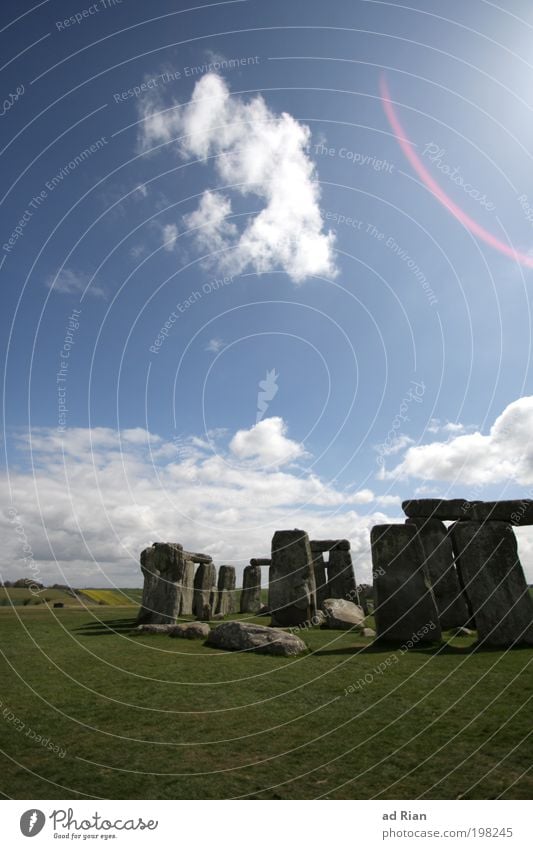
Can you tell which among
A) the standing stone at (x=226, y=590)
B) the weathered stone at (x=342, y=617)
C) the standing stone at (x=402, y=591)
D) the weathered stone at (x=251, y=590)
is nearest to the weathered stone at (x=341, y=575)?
the weathered stone at (x=251, y=590)

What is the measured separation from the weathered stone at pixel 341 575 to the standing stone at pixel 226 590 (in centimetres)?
590

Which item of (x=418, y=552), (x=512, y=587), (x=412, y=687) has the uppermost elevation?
(x=418, y=552)

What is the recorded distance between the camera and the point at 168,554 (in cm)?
1638

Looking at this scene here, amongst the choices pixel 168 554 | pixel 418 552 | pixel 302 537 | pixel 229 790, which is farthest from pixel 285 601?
pixel 229 790

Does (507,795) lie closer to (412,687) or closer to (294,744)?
(294,744)

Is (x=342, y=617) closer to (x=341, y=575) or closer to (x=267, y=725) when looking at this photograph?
(x=341, y=575)

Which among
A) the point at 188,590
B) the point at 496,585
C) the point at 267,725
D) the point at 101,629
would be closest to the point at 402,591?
the point at 496,585

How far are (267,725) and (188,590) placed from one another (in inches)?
640

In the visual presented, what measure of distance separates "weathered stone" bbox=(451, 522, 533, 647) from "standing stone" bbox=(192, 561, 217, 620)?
41.3 ft

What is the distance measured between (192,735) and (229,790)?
1.34m

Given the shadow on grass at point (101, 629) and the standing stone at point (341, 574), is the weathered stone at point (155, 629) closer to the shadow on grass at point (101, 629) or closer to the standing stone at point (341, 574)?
the shadow on grass at point (101, 629)

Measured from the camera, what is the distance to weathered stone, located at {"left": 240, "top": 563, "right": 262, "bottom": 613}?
2450cm

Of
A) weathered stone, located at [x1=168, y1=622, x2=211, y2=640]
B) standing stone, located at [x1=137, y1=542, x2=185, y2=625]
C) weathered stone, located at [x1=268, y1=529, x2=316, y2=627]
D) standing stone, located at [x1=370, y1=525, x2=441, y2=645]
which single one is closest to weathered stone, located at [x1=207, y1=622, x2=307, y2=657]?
weathered stone, located at [x1=168, y1=622, x2=211, y2=640]

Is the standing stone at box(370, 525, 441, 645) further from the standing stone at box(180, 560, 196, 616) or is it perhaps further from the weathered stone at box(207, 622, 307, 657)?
the standing stone at box(180, 560, 196, 616)
